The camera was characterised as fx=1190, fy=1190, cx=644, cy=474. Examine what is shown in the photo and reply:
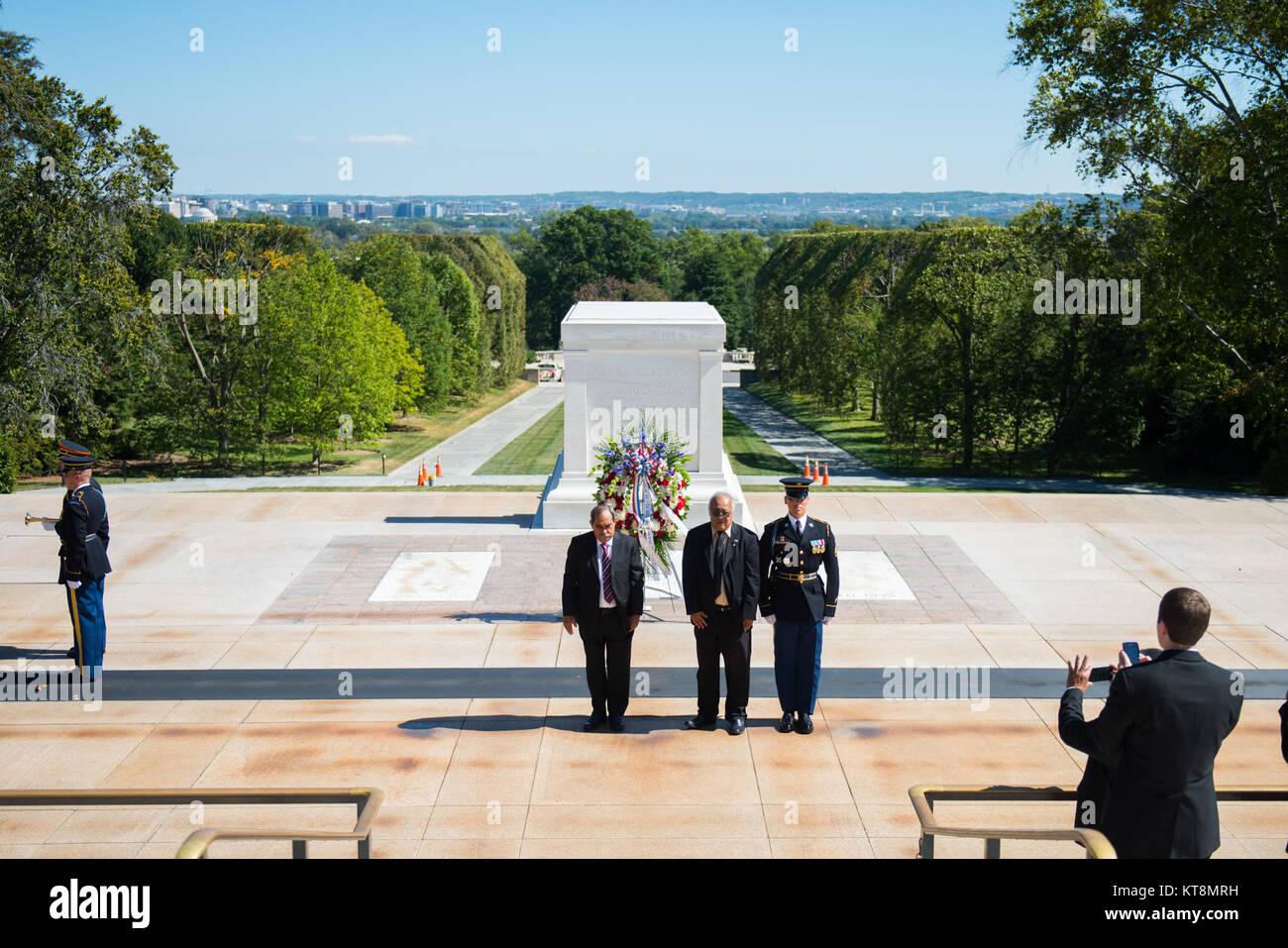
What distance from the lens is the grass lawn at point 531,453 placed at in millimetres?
33344

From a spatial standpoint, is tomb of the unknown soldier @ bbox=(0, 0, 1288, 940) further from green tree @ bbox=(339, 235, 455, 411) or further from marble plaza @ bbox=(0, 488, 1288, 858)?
green tree @ bbox=(339, 235, 455, 411)

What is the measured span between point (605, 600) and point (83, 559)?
4.15 metres

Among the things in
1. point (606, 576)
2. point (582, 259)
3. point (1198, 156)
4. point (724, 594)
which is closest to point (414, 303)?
point (1198, 156)

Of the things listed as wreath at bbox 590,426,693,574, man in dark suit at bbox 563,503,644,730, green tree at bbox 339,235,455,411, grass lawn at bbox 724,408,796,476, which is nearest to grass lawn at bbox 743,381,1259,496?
grass lawn at bbox 724,408,796,476

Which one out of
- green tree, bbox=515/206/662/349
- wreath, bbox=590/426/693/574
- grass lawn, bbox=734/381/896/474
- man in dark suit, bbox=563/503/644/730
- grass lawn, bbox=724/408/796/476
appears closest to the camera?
man in dark suit, bbox=563/503/644/730

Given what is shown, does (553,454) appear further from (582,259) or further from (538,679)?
(582,259)

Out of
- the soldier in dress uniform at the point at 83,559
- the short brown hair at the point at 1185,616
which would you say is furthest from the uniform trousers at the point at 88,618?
the short brown hair at the point at 1185,616

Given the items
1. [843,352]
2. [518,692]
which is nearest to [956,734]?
[518,692]

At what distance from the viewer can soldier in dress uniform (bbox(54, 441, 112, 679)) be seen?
9.05 m

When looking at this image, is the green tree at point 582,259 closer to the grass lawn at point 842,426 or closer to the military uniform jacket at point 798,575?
the grass lawn at point 842,426

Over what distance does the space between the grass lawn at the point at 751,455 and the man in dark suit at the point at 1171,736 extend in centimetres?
2629
